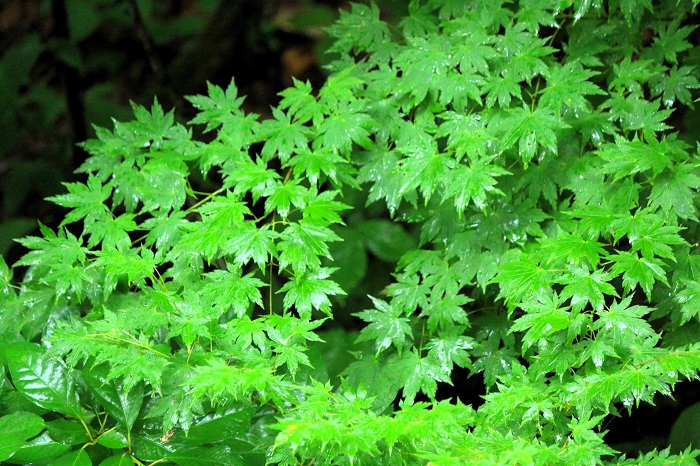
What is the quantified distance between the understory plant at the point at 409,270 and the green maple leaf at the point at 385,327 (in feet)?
0.04

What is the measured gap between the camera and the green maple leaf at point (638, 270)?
2.33 metres

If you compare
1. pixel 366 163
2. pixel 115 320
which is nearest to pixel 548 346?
pixel 366 163

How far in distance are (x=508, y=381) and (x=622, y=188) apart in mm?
832

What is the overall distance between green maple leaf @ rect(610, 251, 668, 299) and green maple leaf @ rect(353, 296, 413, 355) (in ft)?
2.69

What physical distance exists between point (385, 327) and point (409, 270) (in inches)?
10.9

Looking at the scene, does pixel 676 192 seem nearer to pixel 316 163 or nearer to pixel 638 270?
pixel 638 270

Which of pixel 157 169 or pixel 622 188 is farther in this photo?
pixel 157 169

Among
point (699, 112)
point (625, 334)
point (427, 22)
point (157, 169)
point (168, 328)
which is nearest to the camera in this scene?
point (625, 334)

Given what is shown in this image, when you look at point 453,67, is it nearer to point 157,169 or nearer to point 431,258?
point 431,258

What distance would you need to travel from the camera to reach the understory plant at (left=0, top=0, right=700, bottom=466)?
2307mm

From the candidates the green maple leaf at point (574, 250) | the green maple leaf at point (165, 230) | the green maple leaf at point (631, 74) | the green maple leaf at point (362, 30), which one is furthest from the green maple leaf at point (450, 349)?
the green maple leaf at point (362, 30)

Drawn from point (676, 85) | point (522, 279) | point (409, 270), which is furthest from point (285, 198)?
point (676, 85)

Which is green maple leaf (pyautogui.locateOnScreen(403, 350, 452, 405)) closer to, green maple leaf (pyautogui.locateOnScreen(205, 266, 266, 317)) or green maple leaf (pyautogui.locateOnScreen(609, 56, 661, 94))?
green maple leaf (pyautogui.locateOnScreen(205, 266, 266, 317))

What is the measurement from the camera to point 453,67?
2914mm
